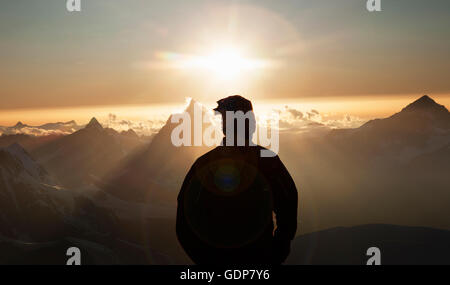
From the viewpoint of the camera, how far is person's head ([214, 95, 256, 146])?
512cm

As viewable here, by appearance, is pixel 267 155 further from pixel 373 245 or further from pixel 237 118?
pixel 373 245

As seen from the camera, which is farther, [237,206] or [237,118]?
[237,118]

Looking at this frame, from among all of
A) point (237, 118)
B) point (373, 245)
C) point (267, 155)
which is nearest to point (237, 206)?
point (267, 155)

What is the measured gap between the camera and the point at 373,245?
154m

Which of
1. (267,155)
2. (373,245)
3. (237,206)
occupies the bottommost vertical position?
(373,245)

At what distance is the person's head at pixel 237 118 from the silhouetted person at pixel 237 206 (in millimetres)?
14

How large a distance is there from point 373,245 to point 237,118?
166m

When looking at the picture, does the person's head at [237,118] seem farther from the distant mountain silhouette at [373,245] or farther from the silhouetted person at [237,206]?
the distant mountain silhouette at [373,245]

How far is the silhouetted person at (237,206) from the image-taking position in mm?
4980

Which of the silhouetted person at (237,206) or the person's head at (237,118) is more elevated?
the person's head at (237,118)

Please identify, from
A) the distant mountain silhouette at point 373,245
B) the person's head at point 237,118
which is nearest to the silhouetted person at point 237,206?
the person's head at point 237,118

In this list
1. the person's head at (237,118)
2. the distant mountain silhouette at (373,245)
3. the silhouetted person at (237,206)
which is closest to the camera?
the silhouetted person at (237,206)
